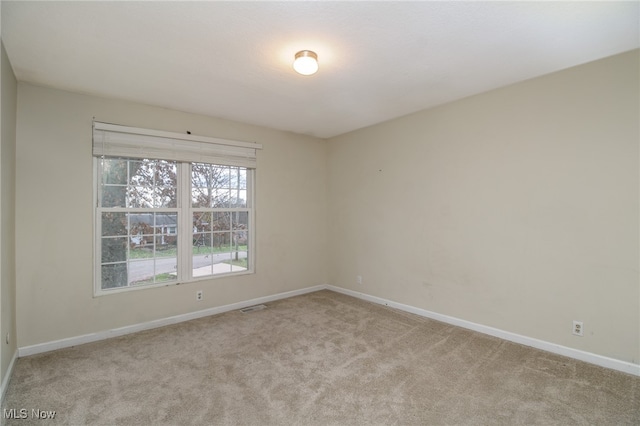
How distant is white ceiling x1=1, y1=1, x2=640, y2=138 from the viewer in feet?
6.05

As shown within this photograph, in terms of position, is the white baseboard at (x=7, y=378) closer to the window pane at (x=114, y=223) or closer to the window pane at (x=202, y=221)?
the window pane at (x=114, y=223)

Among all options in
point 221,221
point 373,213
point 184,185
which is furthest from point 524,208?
point 184,185

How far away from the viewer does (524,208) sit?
2.86 m

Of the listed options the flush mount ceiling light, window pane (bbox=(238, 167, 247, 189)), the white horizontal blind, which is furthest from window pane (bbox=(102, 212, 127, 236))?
the flush mount ceiling light

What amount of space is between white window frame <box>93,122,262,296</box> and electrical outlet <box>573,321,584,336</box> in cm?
357

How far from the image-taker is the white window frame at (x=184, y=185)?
10.2 ft

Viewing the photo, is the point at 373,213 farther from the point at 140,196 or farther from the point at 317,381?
the point at 140,196

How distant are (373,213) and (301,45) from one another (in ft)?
8.55

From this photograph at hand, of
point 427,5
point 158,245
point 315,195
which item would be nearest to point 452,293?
point 315,195

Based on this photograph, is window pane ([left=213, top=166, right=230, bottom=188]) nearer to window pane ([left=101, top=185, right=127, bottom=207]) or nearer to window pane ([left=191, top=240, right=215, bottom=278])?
window pane ([left=191, top=240, right=215, bottom=278])

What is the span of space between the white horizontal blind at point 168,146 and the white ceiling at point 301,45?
39 cm

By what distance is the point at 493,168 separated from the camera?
3068mm

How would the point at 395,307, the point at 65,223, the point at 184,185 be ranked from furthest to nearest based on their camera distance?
the point at 395,307 → the point at 184,185 → the point at 65,223

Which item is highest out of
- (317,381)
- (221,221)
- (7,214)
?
(7,214)
